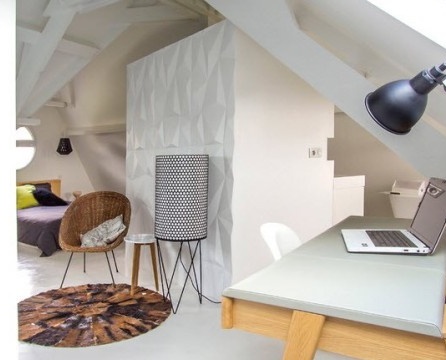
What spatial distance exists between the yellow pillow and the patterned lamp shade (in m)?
3.72

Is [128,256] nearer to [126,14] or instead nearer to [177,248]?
[177,248]

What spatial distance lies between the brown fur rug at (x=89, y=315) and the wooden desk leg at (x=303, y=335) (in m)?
1.84

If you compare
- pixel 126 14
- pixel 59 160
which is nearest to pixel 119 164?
pixel 59 160

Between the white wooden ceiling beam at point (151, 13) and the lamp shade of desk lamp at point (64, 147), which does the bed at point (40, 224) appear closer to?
the lamp shade of desk lamp at point (64, 147)

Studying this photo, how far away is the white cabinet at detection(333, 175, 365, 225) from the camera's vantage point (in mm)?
3943

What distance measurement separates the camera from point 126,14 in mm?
4047

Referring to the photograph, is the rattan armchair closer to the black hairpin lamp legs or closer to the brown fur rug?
the brown fur rug

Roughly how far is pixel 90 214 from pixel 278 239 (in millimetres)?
2651

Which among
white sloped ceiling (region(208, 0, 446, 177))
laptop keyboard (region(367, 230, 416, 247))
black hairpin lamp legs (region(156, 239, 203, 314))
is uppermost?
white sloped ceiling (region(208, 0, 446, 177))

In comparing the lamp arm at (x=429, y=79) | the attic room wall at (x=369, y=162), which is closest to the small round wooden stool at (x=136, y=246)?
the lamp arm at (x=429, y=79)

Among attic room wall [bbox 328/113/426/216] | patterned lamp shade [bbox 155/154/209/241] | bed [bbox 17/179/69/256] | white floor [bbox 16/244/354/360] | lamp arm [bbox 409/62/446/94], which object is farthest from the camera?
attic room wall [bbox 328/113/426/216]

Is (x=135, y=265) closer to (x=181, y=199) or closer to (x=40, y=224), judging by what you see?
(x=181, y=199)

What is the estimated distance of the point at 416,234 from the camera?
1.84 meters

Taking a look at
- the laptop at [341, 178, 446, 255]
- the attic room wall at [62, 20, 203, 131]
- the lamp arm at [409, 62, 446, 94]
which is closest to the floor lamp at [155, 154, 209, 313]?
the laptop at [341, 178, 446, 255]
